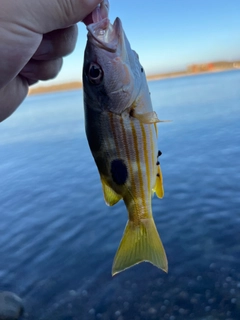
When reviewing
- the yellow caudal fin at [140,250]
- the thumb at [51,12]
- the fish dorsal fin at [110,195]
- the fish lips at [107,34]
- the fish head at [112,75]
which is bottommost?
the yellow caudal fin at [140,250]

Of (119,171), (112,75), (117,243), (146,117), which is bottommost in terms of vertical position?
(117,243)

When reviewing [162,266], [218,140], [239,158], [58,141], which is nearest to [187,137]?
[218,140]

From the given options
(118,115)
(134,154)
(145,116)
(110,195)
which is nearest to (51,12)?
(118,115)

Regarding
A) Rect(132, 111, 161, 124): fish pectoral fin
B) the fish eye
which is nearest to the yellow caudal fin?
Rect(132, 111, 161, 124): fish pectoral fin

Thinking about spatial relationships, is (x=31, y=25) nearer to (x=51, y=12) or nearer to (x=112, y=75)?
(x=51, y=12)

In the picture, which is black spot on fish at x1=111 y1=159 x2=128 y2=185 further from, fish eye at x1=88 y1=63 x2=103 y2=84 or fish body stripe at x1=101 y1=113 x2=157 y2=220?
fish eye at x1=88 y1=63 x2=103 y2=84

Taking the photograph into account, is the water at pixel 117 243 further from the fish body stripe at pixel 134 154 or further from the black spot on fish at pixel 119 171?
the black spot on fish at pixel 119 171

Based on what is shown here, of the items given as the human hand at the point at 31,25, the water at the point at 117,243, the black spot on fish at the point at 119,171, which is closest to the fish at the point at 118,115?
the black spot on fish at the point at 119,171
